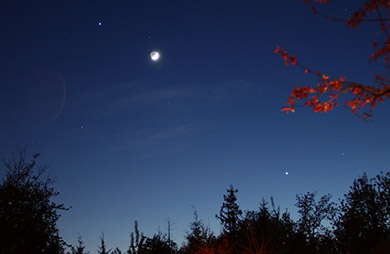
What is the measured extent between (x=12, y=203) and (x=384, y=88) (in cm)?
2370

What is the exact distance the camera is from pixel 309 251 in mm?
32031

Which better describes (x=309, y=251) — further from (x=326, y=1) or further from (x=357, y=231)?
(x=326, y=1)

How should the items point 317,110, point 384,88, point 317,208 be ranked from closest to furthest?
point 384,88
point 317,110
point 317,208

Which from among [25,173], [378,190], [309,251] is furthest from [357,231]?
[25,173]

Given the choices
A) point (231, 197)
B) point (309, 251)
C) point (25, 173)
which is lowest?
point (309, 251)

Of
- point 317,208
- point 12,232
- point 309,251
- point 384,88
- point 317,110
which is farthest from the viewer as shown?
point 317,208

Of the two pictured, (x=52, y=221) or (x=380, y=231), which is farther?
(x=380, y=231)

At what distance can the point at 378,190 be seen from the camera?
42.6m

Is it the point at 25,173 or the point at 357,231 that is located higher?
the point at 25,173

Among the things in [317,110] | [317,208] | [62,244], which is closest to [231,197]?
[317,208]

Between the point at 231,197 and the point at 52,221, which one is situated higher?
the point at 231,197

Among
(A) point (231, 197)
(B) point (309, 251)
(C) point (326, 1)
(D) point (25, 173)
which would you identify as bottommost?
(B) point (309, 251)

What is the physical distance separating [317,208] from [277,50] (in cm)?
5139

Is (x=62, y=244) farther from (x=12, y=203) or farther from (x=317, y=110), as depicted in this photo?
(x=317, y=110)
